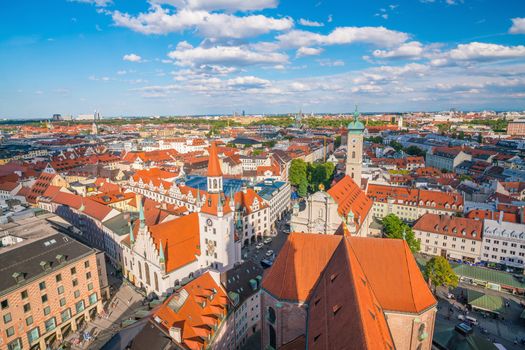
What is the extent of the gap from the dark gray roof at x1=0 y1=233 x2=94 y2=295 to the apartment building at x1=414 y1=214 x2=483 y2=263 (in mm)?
57590

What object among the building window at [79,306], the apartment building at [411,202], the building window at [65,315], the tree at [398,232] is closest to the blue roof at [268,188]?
the apartment building at [411,202]

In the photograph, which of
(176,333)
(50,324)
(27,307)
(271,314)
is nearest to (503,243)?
(271,314)

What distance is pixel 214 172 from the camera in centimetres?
3744

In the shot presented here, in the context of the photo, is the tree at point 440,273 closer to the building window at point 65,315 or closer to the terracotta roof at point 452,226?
the terracotta roof at point 452,226

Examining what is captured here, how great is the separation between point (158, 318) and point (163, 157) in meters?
114

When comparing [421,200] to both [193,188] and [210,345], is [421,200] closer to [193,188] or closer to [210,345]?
[193,188]

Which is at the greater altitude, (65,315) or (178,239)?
(178,239)

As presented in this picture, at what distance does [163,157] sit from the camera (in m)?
136

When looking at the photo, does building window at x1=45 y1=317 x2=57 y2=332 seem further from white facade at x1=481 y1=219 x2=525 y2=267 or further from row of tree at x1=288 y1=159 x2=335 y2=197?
row of tree at x1=288 y1=159 x2=335 y2=197

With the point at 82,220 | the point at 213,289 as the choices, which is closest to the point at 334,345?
the point at 213,289

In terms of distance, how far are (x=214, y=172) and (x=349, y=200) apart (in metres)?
29.3

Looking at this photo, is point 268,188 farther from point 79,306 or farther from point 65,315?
point 65,315

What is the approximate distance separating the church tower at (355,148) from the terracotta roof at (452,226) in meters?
16.7

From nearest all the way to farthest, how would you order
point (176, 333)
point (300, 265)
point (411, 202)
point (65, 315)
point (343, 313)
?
point (343, 313), point (176, 333), point (300, 265), point (65, 315), point (411, 202)
